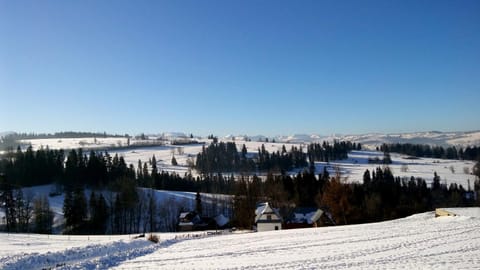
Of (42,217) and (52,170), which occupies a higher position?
(52,170)

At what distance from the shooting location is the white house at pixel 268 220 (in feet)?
186

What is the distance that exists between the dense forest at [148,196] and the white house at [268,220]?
364 centimetres

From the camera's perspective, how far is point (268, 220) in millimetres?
57125

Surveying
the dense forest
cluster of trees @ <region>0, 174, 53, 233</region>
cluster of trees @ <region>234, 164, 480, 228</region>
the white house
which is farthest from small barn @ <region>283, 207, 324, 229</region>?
cluster of trees @ <region>0, 174, 53, 233</region>

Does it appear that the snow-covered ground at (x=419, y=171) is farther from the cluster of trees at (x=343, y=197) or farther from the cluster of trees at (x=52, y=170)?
the cluster of trees at (x=52, y=170)

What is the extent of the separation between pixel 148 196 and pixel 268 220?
4273 cm

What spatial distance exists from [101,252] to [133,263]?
24.3 feet

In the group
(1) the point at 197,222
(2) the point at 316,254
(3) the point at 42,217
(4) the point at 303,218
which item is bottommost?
(1) the point at 197,222

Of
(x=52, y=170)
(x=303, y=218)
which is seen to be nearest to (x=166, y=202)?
(x=52, y=170)

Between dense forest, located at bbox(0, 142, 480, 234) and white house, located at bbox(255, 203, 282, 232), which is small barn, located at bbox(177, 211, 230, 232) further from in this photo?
white house, located at bbox(255, 203, 282, 232)

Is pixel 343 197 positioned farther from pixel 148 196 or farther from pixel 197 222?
pixel 148 196

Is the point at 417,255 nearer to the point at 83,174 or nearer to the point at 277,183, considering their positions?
the point at 277,183

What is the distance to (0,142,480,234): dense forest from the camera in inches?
2537

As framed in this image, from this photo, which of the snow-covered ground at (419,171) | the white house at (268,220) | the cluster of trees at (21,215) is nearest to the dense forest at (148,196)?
the cluster of trees at (21,215)
